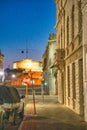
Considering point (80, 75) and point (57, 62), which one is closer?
point (80, 75)

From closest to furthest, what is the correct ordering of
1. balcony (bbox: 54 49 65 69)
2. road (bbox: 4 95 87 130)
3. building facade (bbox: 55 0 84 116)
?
1. road (bbox: 4 95 87 130)
2. building facade (bbox: 55 0 84 116)
3. balcony (bbox: 54 49 65 69)

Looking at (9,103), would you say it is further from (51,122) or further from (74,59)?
(74,59)

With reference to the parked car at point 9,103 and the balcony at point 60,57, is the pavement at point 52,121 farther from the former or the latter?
the balcony at point 60,57

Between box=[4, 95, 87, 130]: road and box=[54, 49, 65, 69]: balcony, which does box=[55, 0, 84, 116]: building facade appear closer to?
box=[54, 49, 65, 69]: balcony

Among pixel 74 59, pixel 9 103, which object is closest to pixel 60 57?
pixel 74 59

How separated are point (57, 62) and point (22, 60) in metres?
77.0

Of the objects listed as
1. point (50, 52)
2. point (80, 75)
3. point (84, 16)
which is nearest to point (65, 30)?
point (80, 75)

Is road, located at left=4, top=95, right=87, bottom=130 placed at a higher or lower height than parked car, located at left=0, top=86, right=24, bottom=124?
lower

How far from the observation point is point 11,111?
16.4 metres

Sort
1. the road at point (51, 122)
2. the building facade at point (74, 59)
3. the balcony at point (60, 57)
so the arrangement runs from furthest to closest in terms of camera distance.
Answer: the balcony at point (60, 57) → the building facade at point (74, 59) → the road at point (51, 122)

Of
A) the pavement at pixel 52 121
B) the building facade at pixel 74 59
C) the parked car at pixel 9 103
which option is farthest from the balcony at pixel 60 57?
the parked car at pixel 9 103

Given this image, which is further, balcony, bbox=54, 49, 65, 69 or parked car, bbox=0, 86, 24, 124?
balcony, bbox=54, 49, 65, 69

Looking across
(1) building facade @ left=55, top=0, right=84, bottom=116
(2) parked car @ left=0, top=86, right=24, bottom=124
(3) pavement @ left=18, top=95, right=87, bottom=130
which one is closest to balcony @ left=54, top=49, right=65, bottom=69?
(1) building facade @ left=55, top=0, right=84, bottom=116

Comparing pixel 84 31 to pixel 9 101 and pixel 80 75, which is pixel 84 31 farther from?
pixel 9 101
